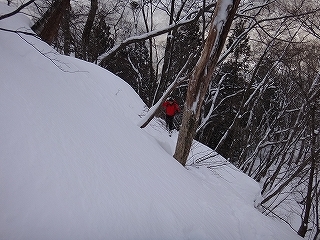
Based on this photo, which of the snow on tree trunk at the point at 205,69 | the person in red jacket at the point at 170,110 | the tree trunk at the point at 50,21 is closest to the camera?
the snow on tree trunk at the point at 205,69

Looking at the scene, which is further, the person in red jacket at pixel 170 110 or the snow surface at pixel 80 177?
the person in red jacket at pixel 170 110

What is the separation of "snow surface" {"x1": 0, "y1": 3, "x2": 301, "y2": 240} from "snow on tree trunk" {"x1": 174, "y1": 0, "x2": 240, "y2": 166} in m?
0.79

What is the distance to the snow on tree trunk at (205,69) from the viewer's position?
378cm

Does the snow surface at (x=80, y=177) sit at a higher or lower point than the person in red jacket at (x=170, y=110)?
lower

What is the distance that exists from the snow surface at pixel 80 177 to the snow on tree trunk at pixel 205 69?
790 mm

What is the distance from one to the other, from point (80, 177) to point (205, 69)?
2.88 meters

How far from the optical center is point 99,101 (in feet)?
14.8

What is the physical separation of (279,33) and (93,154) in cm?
905

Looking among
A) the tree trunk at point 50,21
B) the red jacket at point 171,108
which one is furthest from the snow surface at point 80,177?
the red jacket at point 171,108

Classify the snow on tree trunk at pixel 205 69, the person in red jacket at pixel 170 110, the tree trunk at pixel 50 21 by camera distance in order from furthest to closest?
the person in red jacket at pixel 170 110 → the tree trunk at pixel 50 21 → the snow on tree trunk at pixel 205 69

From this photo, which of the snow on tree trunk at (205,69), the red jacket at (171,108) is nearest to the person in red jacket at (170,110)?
the red jacket at (171,108)

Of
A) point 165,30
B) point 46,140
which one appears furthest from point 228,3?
point 165,30

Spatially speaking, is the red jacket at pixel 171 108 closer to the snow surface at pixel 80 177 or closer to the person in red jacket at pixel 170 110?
the person in red jacket at pixel 170 110

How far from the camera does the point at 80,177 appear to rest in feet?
7.56
